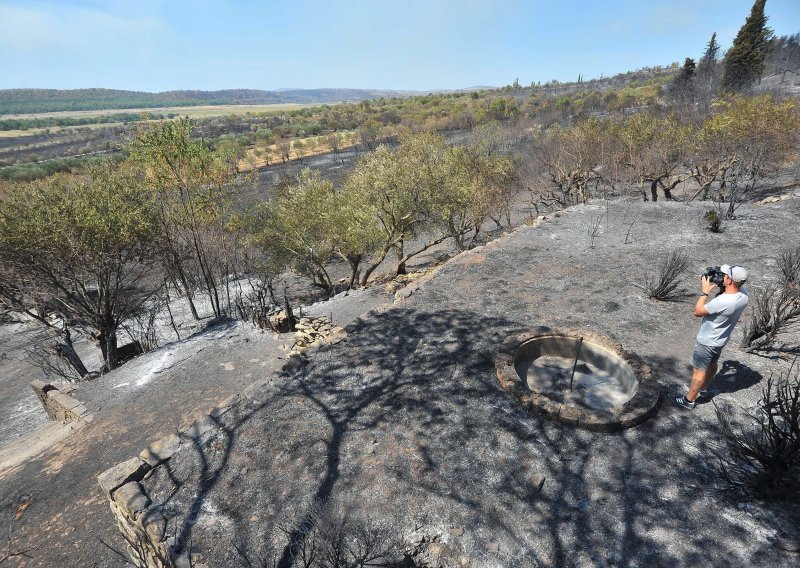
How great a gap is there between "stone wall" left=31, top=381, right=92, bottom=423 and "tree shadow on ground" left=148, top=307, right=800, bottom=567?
5386 mm

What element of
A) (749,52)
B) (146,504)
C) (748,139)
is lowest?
(146,504)

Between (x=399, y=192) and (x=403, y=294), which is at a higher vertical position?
(x=399, y=192)

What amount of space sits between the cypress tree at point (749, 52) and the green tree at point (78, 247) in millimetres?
65568

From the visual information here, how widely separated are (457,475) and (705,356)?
367 cm

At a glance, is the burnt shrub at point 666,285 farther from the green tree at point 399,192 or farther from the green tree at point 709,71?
the green tree at point 709,71

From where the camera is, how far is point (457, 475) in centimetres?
496

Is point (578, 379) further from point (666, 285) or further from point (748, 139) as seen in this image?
point (748, 139)

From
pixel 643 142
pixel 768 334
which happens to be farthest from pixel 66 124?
pixel 768 334

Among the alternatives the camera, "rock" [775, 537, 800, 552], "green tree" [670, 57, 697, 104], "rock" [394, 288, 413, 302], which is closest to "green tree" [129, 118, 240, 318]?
"rock" [394, 288, 413, 302]

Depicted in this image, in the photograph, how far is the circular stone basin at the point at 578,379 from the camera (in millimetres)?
5523

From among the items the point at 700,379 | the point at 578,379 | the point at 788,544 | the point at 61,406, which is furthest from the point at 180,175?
the point at 788,544

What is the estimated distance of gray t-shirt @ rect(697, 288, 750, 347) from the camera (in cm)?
491

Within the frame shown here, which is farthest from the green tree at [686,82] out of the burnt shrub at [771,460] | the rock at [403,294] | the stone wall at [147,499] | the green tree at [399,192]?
the stone wall at [147,499]

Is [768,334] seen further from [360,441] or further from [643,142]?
[643,142]
